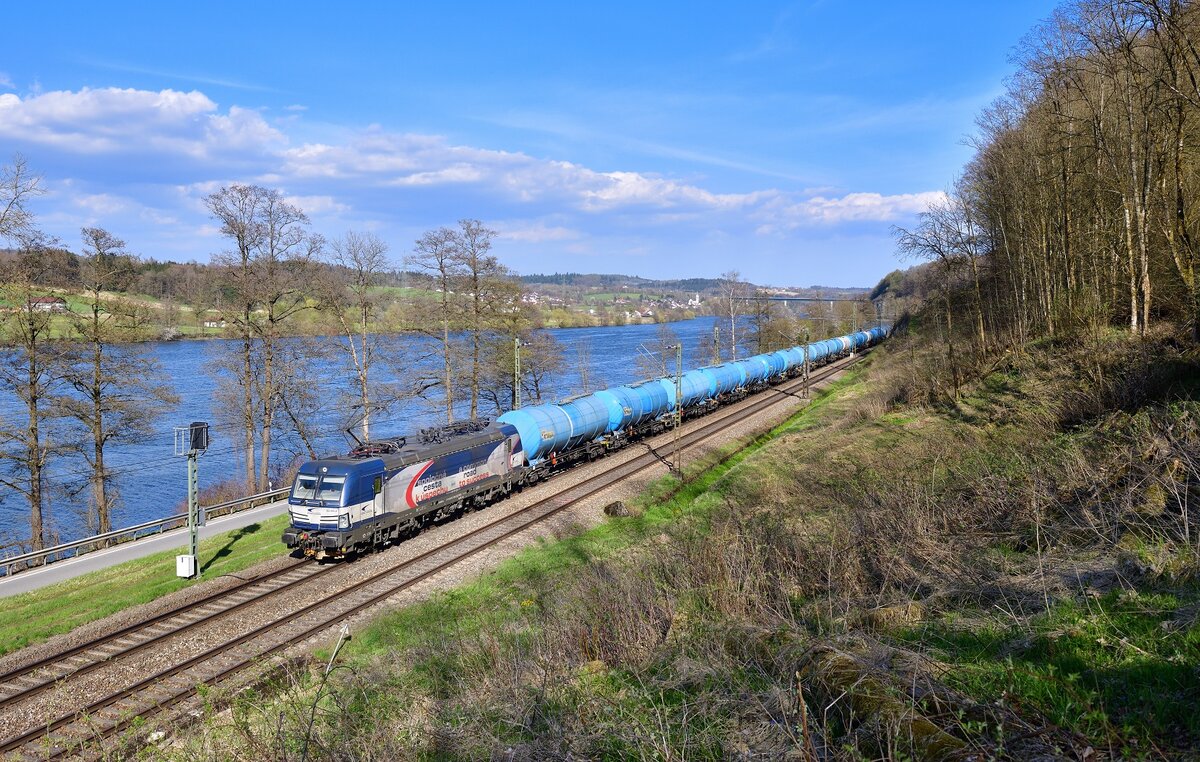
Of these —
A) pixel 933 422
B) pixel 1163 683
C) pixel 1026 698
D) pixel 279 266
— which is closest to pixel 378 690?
pixel 1026 698

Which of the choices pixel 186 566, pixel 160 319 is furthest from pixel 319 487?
pixel 160 319

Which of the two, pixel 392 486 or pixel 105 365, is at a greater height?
pixel 105 365

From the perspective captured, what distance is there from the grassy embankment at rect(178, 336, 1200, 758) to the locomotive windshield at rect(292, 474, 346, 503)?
4417 millimetres

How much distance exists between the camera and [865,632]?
7848 millimetres

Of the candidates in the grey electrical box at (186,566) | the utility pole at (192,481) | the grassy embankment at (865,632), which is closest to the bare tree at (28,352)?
the utility pole at (192,481)

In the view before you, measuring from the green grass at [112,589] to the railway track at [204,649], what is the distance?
1.68 meters

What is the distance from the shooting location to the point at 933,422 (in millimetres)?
24219

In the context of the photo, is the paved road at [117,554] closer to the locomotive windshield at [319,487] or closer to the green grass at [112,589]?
the green grass at [112,589]

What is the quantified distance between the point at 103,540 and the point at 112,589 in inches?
266

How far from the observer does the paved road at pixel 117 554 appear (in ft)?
65.4

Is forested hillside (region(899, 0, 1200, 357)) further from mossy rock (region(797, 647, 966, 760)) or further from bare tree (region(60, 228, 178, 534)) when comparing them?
bare tree (region(60, 228, 178, 534))

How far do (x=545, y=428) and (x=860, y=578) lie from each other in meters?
17.7

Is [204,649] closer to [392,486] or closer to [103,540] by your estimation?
[392,486]

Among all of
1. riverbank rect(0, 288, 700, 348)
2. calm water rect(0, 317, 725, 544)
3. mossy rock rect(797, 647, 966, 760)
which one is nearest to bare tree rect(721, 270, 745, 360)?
calm water rect(0, 317, 725, 544)
